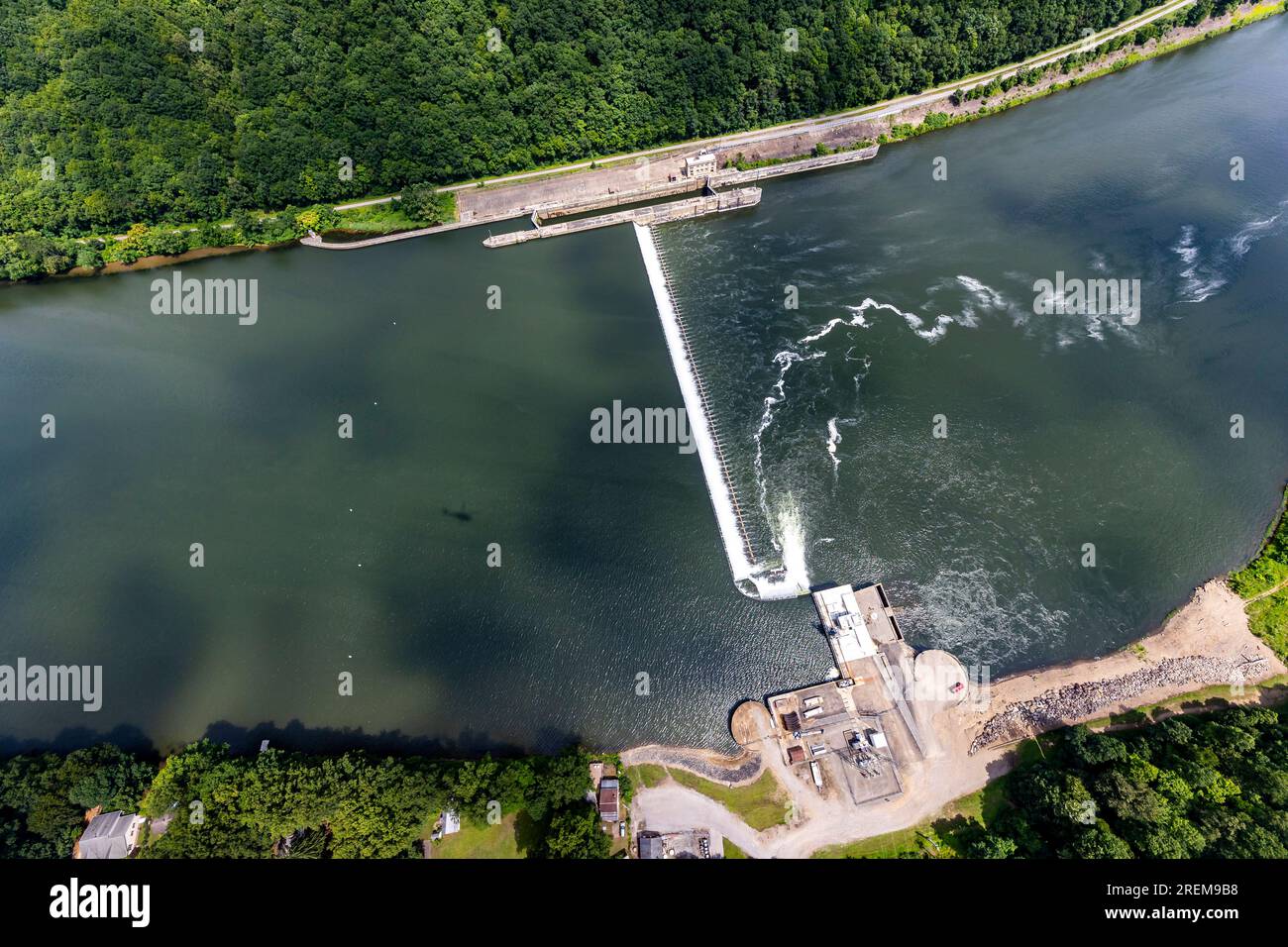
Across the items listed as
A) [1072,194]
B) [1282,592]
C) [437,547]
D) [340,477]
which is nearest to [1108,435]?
[1282,592]

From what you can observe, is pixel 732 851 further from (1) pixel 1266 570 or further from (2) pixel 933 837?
(1) pixel 1266 570

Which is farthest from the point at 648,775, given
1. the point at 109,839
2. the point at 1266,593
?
the point at 1266,593

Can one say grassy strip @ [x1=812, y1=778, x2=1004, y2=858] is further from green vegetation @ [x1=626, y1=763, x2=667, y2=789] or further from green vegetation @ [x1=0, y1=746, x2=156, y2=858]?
green vegetation @ [x1=0, y1=746, x2=156, y2=858]

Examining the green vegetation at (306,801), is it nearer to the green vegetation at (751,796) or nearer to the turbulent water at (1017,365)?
the green vegetation at (751,796)

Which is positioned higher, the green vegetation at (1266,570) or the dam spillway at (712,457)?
the dam spillway at (712,457)

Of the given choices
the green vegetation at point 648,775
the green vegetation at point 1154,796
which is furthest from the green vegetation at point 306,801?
the green vegetation at point 1154,796

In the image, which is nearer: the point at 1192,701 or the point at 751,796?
the point at 751,796
